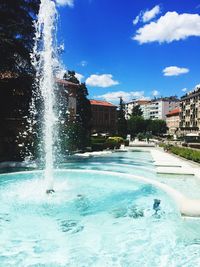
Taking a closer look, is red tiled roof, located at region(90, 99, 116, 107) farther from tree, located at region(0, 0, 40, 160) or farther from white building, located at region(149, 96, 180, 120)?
tree, located at region(0, 0, 40, 160)

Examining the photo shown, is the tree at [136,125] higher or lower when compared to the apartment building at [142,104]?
lower

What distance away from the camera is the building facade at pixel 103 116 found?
359 ft

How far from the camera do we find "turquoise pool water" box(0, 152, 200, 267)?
6.72 m

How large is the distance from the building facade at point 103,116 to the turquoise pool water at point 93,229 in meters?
95.5

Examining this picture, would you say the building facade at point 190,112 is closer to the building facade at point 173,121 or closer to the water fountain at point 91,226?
the building facade at point 173,121

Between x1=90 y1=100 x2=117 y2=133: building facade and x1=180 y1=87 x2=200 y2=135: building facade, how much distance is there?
73.8 ft

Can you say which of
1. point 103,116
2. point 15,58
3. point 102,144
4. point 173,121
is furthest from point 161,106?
point 15,58

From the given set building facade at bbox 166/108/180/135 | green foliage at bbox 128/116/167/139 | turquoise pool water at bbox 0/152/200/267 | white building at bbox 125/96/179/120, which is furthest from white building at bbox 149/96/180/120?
turquoise pool water at bbox 0/152/200/267

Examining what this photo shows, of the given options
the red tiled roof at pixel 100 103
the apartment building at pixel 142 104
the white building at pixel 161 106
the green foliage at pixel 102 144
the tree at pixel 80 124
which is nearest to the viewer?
the tree at pixel 80 124

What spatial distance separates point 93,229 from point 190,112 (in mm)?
96286

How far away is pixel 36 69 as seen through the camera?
23094mm

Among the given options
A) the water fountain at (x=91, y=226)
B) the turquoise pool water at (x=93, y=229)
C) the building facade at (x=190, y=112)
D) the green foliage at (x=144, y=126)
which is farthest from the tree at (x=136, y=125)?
the turquoise pool water at (x=93, y=229)

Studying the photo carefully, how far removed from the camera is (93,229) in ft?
→ 28.1

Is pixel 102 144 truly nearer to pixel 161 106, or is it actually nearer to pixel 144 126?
pixel 144 126
